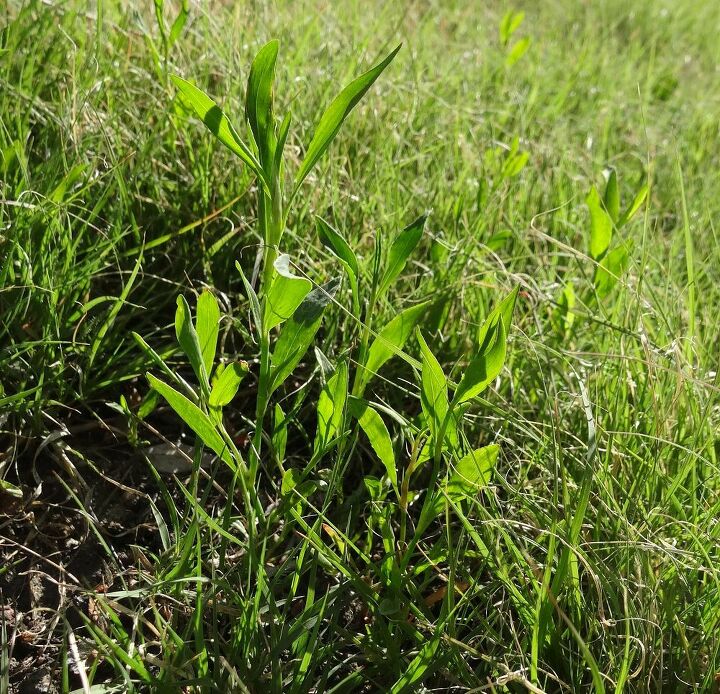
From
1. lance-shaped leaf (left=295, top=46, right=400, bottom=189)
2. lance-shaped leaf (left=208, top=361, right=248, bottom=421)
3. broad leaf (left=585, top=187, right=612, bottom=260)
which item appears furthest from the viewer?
broad leaf (left=585, top=187, right=612, bottom=260)

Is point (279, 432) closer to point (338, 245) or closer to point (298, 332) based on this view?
point (298, 332)

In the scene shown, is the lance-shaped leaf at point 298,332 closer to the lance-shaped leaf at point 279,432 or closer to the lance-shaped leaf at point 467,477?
the lance-shaped leaf at point 279,432

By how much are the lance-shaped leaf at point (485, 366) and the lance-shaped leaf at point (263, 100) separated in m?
0.36

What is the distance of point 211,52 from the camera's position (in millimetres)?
1827

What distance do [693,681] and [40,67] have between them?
61.8 inches

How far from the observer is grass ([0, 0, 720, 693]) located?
1.02m

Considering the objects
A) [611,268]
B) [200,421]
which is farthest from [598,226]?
[200,421]

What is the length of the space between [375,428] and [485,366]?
173 millimetres

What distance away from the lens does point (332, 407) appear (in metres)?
1.11

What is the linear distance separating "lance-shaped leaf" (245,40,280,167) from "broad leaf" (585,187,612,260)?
2.25ft

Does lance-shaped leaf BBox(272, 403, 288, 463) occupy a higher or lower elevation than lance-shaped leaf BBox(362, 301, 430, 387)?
lower

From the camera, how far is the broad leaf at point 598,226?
1467 millimetres

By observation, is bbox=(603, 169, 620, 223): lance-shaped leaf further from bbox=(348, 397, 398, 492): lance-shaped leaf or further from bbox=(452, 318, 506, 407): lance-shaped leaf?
bbox=(348, 397, 398, 492): lance-shaped leaf

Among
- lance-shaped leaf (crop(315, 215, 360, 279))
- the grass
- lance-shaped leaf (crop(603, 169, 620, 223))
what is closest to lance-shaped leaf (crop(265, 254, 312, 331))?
the grass
